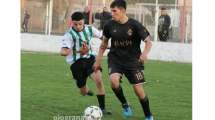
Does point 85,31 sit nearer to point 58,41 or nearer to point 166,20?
point 166,20

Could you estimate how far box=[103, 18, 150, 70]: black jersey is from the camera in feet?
21.0

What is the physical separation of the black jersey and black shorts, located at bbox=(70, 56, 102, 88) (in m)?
0.81

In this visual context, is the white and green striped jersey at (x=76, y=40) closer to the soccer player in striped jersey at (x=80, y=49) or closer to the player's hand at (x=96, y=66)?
A: the soccer player in striped jersey at (x=80, y=49)

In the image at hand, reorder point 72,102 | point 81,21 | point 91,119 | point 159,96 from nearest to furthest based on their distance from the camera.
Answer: point 91,119 → point 81,21 → point 72,102 → point 159,96

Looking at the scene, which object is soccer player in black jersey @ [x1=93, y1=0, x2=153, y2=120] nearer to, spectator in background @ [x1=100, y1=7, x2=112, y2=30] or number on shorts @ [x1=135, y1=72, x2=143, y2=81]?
number on shorts @ [x1=135, y1=72, x2=143, y2=81]

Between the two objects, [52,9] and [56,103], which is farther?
[52,9]

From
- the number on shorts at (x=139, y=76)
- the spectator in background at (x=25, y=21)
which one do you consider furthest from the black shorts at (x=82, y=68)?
the spectator in background at (x=25, y=21)

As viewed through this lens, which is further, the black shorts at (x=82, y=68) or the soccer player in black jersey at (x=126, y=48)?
the black shorts at (x=82, y=68)

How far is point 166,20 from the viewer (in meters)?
17.7

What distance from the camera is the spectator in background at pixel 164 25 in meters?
17.7

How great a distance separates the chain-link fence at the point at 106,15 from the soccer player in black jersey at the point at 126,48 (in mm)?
11340

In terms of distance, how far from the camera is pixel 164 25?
58.1ft
